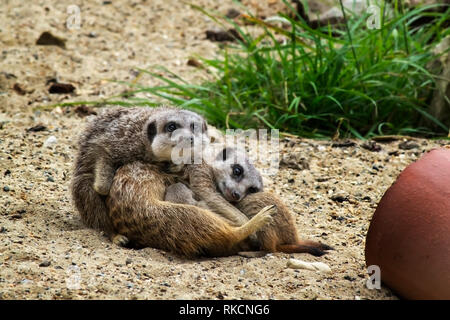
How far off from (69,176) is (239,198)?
1.24m

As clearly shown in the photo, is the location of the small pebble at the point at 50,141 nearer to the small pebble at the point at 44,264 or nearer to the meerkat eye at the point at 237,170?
the meerkat eye at the point at 237,170

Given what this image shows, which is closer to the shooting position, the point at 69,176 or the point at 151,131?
the point at 151,131

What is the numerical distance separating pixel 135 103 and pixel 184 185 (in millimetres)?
1869

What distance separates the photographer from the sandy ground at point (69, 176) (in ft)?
8.18

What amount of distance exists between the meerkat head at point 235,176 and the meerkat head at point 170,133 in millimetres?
156

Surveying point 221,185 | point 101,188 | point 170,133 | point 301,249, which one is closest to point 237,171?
point 221,185

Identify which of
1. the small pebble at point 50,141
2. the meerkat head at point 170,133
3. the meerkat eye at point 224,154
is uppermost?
→ the meerkat head at point 170,133

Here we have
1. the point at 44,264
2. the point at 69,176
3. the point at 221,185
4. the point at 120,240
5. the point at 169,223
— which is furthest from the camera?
the point at 69,176

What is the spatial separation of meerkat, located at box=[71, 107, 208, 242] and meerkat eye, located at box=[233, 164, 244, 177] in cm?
21

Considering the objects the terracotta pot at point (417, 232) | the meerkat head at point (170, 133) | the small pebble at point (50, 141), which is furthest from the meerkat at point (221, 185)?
the small pebble at point (50, 141)

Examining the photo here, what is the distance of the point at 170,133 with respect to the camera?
3094mm

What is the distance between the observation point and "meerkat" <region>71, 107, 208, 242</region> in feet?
10.1

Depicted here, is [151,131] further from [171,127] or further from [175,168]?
[175,168]

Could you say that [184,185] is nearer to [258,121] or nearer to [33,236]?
[33,236]
